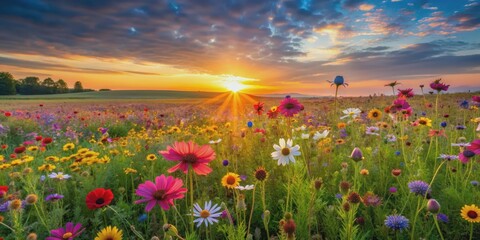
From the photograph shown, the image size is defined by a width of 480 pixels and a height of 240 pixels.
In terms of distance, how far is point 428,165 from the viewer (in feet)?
12.0

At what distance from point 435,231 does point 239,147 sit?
2.39 metres

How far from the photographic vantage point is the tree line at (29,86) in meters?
64.8

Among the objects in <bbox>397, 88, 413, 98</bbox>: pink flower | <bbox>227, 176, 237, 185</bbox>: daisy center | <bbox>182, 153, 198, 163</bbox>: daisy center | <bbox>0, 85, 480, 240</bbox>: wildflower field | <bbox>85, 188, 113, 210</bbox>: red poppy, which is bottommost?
<bbox>0, 85, 480, 240</bbox>: wildflower field

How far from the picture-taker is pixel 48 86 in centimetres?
7181

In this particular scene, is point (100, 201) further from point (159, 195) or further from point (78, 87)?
point (78, 87)

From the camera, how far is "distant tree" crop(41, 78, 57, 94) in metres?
70.9

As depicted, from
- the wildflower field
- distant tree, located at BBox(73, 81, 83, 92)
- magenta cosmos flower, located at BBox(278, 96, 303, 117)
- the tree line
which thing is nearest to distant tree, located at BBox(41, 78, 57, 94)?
the tree line

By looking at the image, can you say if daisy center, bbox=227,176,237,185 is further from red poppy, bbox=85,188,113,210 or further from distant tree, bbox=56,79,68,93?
distant tree, bbox=56,79,68,93

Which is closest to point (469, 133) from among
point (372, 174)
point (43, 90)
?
point (372, 174)

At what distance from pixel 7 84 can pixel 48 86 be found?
27.0 feet

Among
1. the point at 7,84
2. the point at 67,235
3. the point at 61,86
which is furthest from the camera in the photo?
the point at 61,86

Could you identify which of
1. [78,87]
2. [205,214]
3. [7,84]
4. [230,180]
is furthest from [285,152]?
[78,87]

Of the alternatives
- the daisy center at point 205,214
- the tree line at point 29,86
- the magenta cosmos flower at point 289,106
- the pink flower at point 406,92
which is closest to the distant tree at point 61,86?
the tree line at point 29,86

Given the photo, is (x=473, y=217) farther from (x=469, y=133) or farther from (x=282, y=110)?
(x=469, y=133)
